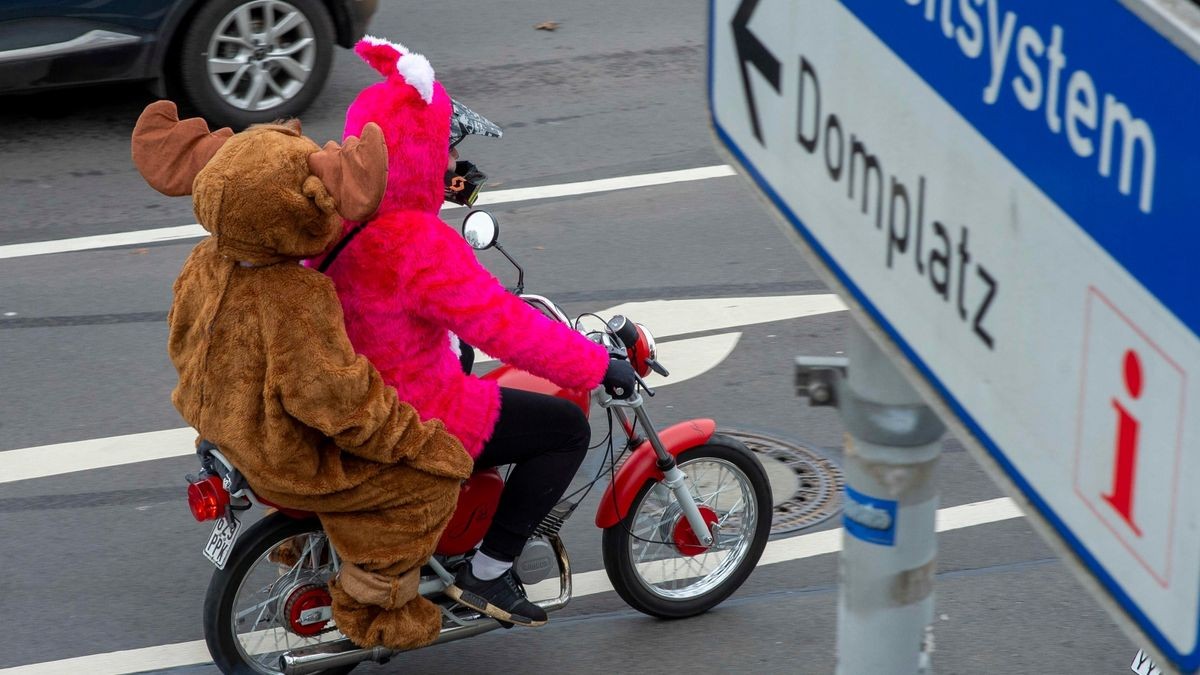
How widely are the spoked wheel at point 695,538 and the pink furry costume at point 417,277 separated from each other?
35.5 inches

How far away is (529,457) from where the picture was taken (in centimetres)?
418

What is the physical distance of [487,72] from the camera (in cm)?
978

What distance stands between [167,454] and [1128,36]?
16.5 feet

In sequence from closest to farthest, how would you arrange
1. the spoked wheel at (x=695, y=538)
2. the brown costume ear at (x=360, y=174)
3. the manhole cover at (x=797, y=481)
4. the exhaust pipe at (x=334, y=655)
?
1. the brown costume ear at (x=360, y=174)
2. the exhaust pipe at (x=334, y=655)
3. the spoked wheel at (x=695, y=538)
4. the manhole cover at (x=797, y=481)

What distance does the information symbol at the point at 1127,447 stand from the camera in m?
1.15

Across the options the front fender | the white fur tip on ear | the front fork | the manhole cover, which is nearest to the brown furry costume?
the white fur tip on ear

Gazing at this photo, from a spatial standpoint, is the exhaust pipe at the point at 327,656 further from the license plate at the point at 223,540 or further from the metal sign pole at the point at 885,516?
the metal sign pole at the point at 885,516

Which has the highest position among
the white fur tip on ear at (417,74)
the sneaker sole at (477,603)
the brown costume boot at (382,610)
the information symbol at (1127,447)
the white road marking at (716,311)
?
the information symbol at (1127,447)

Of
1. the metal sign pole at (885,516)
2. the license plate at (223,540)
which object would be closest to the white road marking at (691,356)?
the license plate at (223,540)

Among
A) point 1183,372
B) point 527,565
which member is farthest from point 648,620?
point 1183,372

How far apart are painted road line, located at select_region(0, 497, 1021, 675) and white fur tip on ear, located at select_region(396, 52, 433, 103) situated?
70.4 inches

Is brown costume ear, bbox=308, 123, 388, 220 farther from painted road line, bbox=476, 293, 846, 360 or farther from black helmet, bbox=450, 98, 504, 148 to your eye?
painted road line, bbox=476, 293, 846, 360

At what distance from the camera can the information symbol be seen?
115cm

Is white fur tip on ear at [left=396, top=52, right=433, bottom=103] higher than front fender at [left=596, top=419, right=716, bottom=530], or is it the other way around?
white fur tip on ear at [left=396, top=52, right=433, bottom=103]
